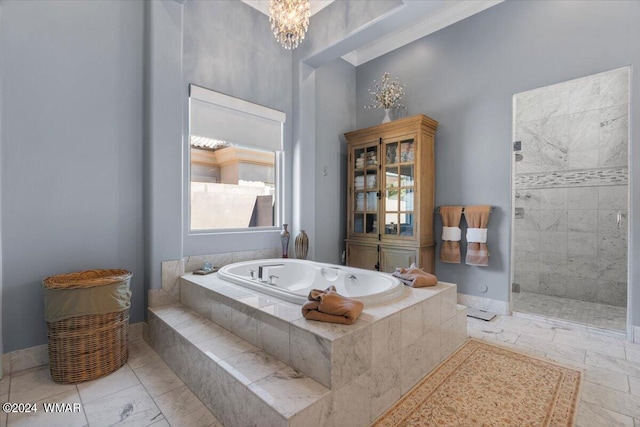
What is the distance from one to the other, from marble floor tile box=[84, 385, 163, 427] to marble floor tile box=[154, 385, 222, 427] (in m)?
0.05

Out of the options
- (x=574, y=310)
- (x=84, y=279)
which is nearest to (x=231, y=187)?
(x=84, y=279)

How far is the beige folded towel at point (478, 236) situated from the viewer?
3.15 m

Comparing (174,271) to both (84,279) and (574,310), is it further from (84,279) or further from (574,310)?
(574,310)

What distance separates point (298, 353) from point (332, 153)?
9.86 feet

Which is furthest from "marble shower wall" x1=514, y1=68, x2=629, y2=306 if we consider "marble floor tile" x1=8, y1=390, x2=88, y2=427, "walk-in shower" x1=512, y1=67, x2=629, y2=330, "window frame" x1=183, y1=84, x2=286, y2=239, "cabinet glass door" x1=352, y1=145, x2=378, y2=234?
"marble floor tile" x1=8, y1=390, x2=88, y2=427

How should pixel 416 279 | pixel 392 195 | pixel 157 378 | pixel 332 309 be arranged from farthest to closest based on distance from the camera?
pixel 392 195
pixel 416 279
pixel 157 378
pixel 332 309

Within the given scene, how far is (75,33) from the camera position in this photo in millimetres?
2260

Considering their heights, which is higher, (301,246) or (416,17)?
(416,17)

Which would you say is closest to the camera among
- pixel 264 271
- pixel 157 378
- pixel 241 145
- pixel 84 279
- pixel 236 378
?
pixel 236 378

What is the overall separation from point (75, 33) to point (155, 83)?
0.58m

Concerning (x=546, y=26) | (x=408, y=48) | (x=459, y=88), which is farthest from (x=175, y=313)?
(x=546, y=26)

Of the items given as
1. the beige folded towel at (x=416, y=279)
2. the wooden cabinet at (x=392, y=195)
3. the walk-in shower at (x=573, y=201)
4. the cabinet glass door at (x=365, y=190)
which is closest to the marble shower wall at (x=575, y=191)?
the walk-in shower at (x=573, y=201)

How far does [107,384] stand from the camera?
191 centimetres

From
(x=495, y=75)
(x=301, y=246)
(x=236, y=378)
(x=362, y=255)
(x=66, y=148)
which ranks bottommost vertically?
(x=236, y=378)
